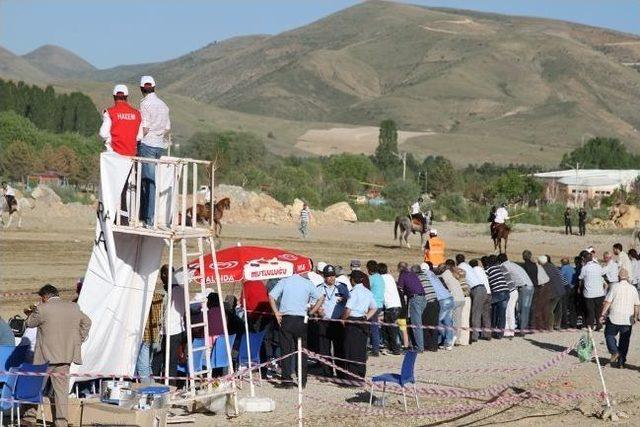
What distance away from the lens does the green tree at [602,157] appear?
163500 millimetres

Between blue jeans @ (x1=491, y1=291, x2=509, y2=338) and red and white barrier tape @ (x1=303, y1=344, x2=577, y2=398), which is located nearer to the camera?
red and white barrier tape @ (x1=303, y1=344, x2=577, y2=398)

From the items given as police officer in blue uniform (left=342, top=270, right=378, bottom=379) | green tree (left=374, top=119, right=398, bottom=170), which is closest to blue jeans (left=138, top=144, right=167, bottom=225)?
police officer in blue uniform (left=342, top=270, right=378, bottom=379)

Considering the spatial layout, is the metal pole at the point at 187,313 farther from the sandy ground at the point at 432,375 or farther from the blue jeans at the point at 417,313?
the blue jeans at the point at 417,313

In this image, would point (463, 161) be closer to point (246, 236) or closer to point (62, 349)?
point (246, 236)

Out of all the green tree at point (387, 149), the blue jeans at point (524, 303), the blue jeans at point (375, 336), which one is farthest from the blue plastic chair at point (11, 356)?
the green tree at point (387, 149)

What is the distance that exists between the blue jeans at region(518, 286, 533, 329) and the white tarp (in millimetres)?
9157

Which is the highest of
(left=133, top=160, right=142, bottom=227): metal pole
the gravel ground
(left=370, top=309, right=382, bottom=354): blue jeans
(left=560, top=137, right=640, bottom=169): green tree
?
(left=560, top=137, right=640, bottom=169): green tree

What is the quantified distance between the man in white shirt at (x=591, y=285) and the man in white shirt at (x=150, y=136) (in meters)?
10.4

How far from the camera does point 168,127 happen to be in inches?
650

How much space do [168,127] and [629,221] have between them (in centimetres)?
5314

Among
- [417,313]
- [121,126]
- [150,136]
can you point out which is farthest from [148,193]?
[417,313]

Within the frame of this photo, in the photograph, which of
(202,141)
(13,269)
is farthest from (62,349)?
(202,141)

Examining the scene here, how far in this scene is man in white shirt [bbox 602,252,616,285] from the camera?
24594 mm

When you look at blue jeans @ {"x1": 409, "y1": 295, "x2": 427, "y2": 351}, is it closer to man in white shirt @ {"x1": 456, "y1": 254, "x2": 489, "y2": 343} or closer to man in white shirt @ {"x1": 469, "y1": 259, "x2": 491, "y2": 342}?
man in white shirt @ {"x1": 456, "y1": 254, "x2": 489, "y2": 343}
